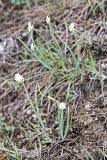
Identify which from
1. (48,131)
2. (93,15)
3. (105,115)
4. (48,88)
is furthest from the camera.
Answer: (93,15)

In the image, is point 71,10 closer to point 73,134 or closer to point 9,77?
point 9,77

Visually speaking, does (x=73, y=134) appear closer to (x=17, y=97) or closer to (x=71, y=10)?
(x=17, y=97)

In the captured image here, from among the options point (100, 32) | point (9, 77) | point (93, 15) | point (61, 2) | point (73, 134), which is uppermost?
point (61, 2)

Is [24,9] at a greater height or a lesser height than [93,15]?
greater

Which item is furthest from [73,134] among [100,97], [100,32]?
[100,32]

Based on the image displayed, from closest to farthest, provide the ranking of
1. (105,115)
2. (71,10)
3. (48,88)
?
(105,115), (48,88), (71,10)

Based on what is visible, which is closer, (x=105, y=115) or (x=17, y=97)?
(x=105, y=115)
